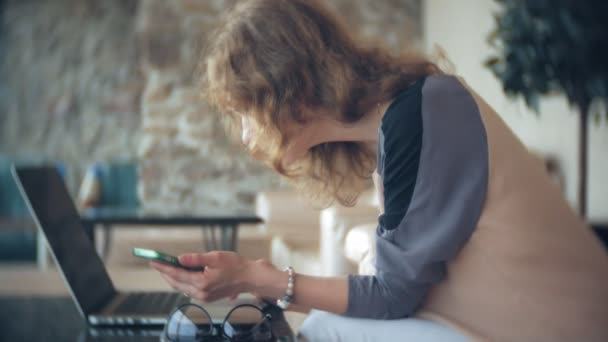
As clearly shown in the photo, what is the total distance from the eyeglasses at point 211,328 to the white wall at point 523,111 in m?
1.02

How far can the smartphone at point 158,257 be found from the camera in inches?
31.9

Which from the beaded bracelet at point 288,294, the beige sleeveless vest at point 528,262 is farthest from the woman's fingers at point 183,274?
the beige sleeveless vest at point 528,262

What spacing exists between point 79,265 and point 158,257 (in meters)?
0.37

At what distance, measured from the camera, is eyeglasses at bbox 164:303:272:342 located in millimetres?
839

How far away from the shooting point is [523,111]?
98.1 inches

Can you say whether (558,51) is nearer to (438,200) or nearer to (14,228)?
(438,200)

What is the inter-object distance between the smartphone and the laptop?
0.18 meters

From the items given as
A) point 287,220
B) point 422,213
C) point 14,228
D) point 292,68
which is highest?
point 292,68

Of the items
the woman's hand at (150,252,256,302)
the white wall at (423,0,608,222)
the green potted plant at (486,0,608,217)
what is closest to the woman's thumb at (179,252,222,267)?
the woman's hand at (150,252,256,302)

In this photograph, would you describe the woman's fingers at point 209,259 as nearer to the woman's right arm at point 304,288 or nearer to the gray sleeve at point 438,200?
the woman's right arm at point 304,288

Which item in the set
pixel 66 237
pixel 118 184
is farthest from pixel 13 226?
pixel 66 237

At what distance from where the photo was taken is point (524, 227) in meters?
0.82

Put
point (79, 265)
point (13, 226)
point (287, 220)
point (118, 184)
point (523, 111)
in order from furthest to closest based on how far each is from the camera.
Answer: point (118, 184) < point (13, 226) < point (287, 220) < point (523, 111) < point (79, 265)

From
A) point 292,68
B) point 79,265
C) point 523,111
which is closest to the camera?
point 292,68
